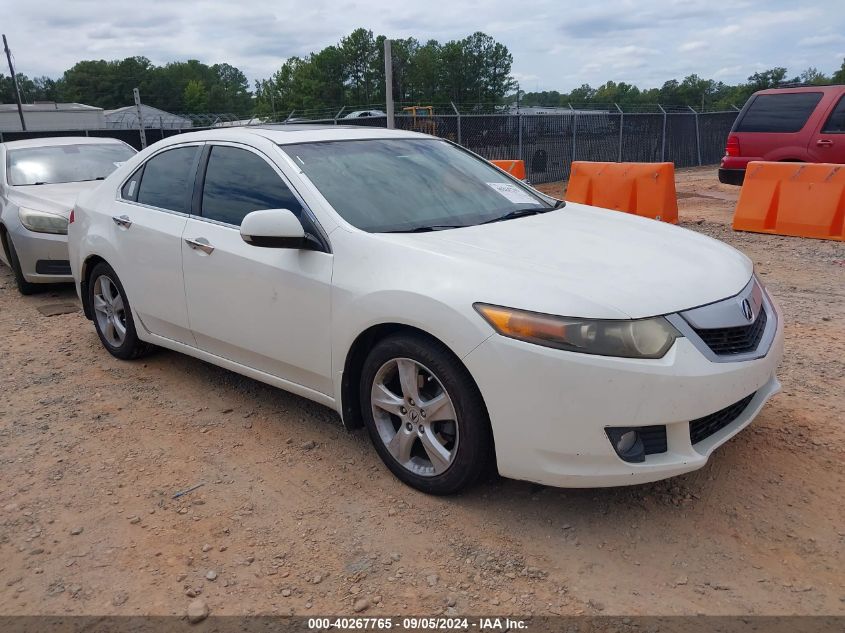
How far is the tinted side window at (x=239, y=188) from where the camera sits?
146 inches

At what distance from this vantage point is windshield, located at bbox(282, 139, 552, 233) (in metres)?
3.52

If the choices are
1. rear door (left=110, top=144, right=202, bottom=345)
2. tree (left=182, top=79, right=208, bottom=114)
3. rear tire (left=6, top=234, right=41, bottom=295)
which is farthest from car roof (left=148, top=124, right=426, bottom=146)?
tree (left=182, top=79, right=208, bottom=114)

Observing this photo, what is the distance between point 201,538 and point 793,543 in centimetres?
235

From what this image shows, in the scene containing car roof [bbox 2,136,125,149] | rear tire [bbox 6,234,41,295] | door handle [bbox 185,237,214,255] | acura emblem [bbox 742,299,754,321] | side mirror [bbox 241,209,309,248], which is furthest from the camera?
car roof [bbox 2,136,125,149]

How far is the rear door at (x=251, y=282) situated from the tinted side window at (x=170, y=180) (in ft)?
0.48

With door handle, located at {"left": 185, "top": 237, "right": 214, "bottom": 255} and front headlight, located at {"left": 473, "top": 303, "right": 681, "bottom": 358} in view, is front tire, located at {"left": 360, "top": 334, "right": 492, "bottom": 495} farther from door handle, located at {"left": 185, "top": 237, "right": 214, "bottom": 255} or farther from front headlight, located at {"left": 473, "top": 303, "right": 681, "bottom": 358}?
door handle, located at {"left": 185, "top": 237, "right": 214, "bottom": 255}

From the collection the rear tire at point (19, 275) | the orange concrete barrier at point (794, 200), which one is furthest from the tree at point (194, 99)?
the orange concrete barrier at point (794, 200)

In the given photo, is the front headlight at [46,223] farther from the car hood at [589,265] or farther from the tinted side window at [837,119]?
the tinted side window at [837,119]

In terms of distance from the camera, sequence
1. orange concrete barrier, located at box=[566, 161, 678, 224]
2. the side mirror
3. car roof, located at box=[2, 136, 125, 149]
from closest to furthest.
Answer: the side mirror → car roof, located at box=[2, 136, 125, 149] → orange concrete barrier, located at box=[566, 161, 678, 224]

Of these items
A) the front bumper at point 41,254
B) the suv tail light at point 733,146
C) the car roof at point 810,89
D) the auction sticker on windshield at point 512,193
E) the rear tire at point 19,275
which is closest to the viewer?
the auction sticker on windshield at point 512,193

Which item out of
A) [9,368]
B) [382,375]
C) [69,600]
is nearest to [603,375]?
[382,375]

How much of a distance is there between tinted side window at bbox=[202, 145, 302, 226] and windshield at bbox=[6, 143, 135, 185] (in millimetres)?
4658

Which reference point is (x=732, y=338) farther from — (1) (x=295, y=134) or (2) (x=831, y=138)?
(2) (x=831, y=138)

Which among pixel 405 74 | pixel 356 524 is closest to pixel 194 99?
pixel 405 74
